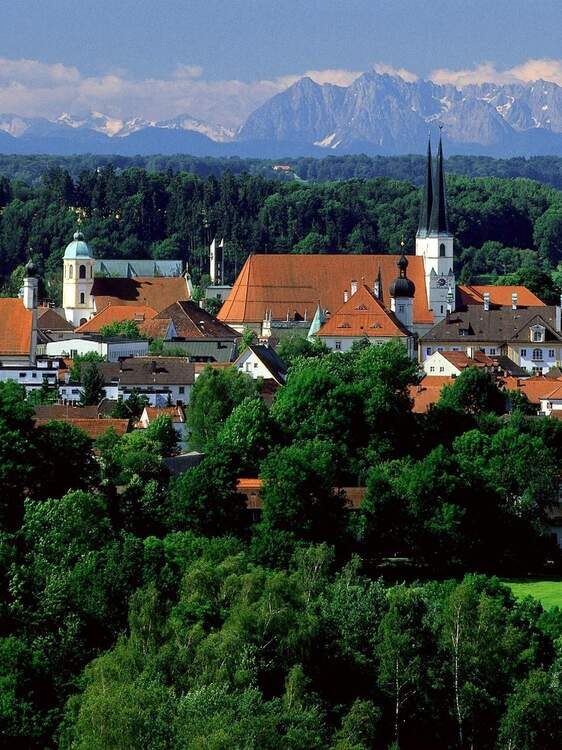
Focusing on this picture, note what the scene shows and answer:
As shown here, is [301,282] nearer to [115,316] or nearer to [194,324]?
[115,316]

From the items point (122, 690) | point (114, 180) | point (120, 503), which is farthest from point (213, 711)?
point (114, 180)

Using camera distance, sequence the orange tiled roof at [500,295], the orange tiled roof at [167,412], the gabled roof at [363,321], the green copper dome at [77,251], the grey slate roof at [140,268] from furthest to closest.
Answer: the grey slate roof at [140,268] → the green copper dome at [77,251] → the orange tiled roof at [500,295] → the gabled roof at [363,321] → the orange tiled roof at [167,412]

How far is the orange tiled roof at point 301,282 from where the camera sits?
320ft

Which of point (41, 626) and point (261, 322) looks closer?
point (41, 626)

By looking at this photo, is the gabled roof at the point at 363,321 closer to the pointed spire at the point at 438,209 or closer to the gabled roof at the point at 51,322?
the gabled roof at the point at 51,322

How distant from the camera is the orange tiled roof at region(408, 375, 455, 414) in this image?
6004 cm

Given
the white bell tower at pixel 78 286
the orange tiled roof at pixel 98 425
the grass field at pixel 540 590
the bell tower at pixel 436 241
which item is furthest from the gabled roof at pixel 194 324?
the grass field at pixel 540 590

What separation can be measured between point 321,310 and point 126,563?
199 ft

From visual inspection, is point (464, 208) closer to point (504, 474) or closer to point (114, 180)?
point (114, 180)

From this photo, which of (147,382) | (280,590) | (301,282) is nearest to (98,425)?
(147,382)

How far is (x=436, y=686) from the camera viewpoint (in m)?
32.8

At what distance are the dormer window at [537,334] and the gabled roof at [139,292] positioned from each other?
23.3 metres

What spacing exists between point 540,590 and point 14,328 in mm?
32882

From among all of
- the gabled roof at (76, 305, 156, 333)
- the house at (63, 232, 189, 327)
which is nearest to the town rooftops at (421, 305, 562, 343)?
the gabled roof at (76, 305, 156, 333)
